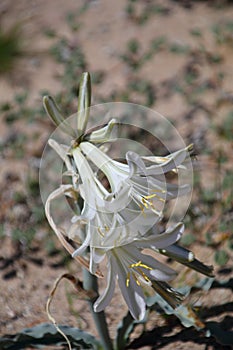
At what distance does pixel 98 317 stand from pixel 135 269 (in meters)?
0.34

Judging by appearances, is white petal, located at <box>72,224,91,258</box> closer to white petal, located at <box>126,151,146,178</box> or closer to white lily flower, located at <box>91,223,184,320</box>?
white lily flower, located at <box>91,223,184,320</box>

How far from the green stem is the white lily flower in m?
0.21

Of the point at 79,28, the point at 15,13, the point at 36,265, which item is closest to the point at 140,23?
the point at 79,28

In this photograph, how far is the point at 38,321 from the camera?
1953 millimetres

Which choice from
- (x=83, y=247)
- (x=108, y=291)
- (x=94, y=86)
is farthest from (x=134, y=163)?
(x=94, y=86)

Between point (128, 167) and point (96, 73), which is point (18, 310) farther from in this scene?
point (96, 73)

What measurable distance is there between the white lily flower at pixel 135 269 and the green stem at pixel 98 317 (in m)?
0.21

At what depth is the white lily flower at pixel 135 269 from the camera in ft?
4.13

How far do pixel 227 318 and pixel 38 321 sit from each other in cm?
62

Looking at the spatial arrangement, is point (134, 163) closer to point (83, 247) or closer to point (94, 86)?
point (83, 247)

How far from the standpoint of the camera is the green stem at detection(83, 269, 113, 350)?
59.2 inches

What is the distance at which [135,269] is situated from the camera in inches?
50.9

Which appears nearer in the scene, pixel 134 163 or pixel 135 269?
pixel 134 163

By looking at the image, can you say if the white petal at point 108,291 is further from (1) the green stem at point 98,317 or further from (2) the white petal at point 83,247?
(1) the green stem at point 98,317
